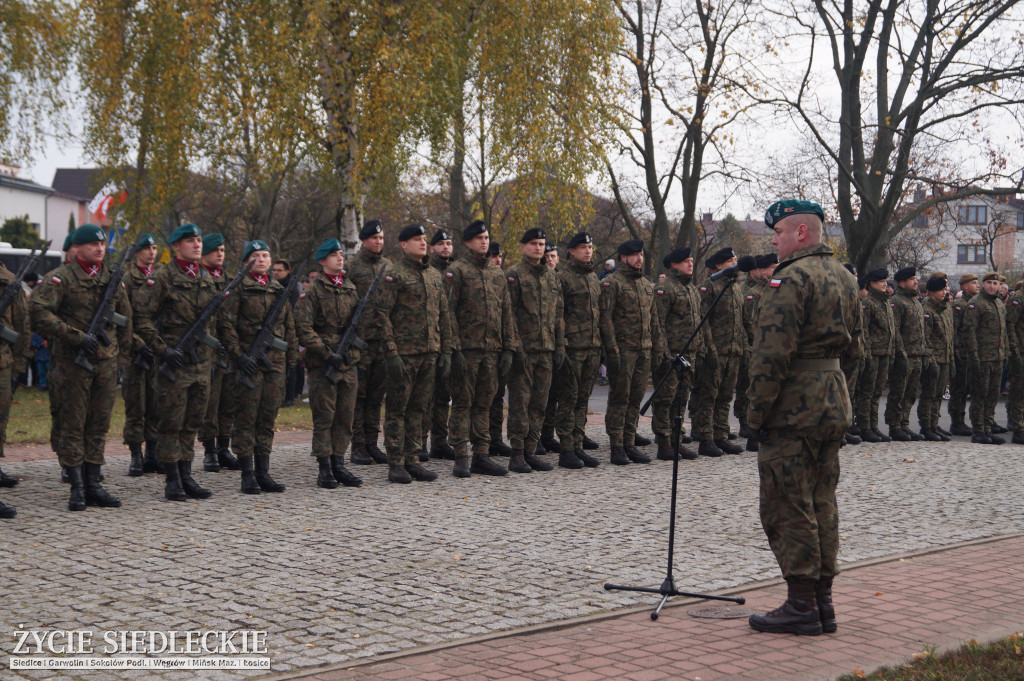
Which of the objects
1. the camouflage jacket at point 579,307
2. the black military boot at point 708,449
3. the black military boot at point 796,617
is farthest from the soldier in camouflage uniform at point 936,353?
the black military boot at point 796,617

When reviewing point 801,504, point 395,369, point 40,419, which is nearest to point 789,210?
point 801,504

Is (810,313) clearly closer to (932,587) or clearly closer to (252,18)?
(932,587)

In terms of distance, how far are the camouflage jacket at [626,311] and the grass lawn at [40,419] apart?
18.7 ft

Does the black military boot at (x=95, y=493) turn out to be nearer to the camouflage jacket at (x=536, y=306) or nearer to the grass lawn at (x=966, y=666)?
the camouflage jacket at (x=536, y=306)

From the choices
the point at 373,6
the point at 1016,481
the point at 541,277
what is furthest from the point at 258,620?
the point at 373,6

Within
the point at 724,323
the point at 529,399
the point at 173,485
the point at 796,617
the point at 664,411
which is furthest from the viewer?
the point at 724,323

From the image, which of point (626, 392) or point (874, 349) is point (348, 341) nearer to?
point (626, 392)

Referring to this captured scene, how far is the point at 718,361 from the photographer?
13117 mm

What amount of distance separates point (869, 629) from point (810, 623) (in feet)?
1.09

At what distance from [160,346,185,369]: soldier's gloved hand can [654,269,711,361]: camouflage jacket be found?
5817mm

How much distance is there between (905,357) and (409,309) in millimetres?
8223

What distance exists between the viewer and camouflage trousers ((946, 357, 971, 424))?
52.4ft

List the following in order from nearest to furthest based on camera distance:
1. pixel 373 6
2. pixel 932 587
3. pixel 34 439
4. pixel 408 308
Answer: pixel 932 587
pixel 408 308
pixel 34 439
pixel 373 6

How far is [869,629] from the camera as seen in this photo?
5621 mm
